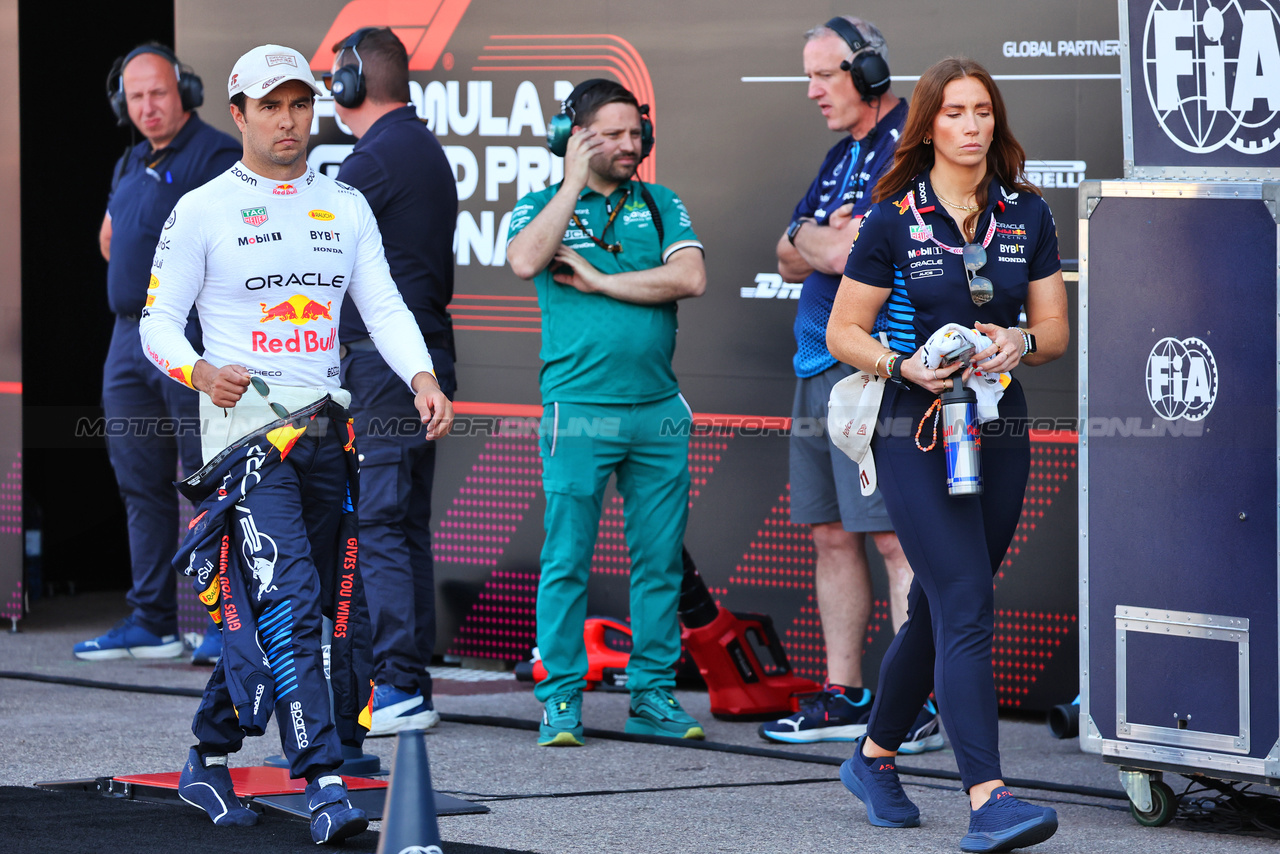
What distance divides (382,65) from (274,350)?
1920 millimetres

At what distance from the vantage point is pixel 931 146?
427 cm

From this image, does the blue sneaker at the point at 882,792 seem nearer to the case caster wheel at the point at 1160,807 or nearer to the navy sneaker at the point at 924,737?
the case caster wheel at the point at 1160,807

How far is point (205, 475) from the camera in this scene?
4.18m

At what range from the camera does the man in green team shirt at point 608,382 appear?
18.0 feet

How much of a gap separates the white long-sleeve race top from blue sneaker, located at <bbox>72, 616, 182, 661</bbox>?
11.1 feet

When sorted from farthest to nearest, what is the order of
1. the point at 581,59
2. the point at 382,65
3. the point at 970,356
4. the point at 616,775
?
the point at 581,59 < the point at 382,65 < the point at 616,775 < the point at 970,356

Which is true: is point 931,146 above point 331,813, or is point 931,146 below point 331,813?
above

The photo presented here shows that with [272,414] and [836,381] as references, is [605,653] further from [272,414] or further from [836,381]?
[272,414]

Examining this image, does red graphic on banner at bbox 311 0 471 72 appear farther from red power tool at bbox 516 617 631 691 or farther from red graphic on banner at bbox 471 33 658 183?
red power tool at bbox 516 617 631 691

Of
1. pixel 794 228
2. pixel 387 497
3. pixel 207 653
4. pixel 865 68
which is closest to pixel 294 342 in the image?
pixel 387 497

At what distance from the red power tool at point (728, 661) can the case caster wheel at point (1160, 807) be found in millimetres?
1809

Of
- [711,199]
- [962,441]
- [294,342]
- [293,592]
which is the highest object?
[711,199]

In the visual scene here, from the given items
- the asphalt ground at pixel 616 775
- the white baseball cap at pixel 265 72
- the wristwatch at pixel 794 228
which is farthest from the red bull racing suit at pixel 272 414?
the wristwatch at pixel 794 228

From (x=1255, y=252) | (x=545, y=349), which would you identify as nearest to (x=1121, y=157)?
(x=1255, y=252)
